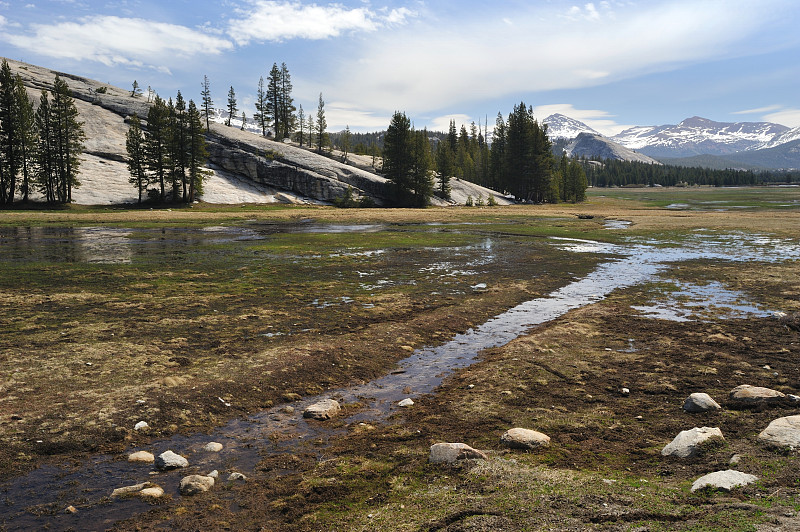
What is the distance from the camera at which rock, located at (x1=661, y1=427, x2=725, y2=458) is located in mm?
7193

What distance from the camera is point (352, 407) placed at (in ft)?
32.7

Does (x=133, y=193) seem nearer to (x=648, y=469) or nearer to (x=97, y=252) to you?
(x=97, y=252)

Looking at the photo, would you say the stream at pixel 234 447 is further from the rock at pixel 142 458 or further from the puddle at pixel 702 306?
the puddle at pixel 702 306

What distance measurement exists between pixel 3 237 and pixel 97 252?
14.8 metres


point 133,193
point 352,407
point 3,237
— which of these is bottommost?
point 352,407

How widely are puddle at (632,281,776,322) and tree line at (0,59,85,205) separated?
84728 millimetres

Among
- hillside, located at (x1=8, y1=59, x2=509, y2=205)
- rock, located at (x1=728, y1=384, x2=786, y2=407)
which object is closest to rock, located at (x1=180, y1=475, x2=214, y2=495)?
rock, located at (x1=728, y1=384, x2=786, y2=407)

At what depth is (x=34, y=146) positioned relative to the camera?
76375 millimetres

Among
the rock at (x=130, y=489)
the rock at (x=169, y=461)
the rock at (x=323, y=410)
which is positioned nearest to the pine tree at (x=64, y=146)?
the rock at (x=323, y=410)

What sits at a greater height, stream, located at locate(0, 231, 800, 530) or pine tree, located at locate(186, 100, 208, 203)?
pine tree, located at locate(186, 100, 208, 203)

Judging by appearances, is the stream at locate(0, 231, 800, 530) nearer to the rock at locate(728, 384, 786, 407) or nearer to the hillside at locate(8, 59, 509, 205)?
the rock at locate(728, 384, 786, 407)

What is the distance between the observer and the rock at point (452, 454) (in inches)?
285

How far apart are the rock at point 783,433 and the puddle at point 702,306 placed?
9.69 metres

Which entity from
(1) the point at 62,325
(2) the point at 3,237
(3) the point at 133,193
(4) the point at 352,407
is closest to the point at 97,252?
(2) the point at 3,237
